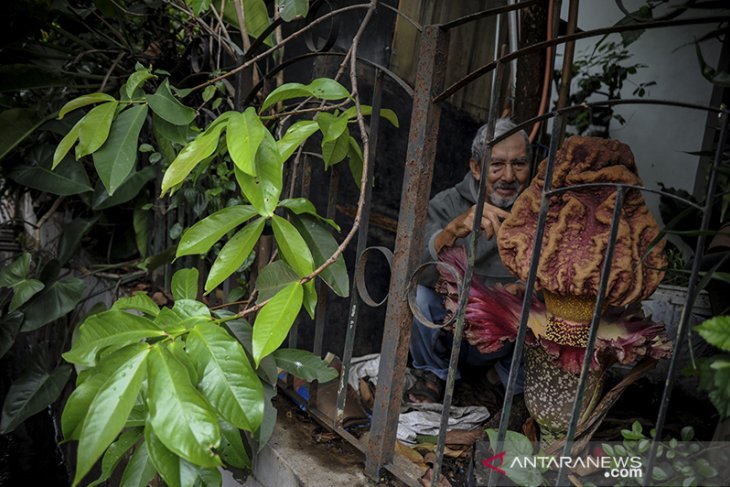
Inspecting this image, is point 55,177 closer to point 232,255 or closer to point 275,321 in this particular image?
point 232,255

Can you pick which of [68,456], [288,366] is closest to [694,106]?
[288,366]

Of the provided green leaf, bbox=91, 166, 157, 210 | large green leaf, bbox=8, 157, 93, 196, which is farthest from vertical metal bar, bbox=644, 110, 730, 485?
green leaf, bbox=91, 166, 157, 210

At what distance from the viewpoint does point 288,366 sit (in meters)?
1.42

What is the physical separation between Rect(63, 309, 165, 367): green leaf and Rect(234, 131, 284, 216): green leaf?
1.04 ft

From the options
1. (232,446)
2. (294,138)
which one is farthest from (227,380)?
(294,138)

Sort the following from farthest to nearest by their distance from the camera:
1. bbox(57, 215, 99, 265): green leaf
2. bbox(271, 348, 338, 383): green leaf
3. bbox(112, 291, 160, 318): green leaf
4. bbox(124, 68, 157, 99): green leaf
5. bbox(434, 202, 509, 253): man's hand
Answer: bbox(57, 215, 99, 265): green leaf → bbox(434, 202, 509, 253): man's hand → bbox(271, 348, 338, 383): green leaf → bbox(124, 68, 157, 99): green leaf → bbox(112, 291, 160, 318): green leaf

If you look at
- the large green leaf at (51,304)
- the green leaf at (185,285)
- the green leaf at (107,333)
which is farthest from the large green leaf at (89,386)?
the large green leaf at (51,304)

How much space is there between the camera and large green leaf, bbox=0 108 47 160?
2020 millimetres

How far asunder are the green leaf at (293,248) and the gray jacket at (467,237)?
107 centimetres

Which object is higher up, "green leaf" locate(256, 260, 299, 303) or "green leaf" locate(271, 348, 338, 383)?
"green leaf" locate(256, 260, 299, 303)

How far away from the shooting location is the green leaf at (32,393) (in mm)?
2094

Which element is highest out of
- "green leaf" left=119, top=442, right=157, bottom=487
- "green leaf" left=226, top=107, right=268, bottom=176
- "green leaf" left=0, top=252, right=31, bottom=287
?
"green leaf" left=226, top=107, right=268, bottom=176

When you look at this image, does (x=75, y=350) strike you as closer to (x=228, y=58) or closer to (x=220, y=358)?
(x=220, y=358)

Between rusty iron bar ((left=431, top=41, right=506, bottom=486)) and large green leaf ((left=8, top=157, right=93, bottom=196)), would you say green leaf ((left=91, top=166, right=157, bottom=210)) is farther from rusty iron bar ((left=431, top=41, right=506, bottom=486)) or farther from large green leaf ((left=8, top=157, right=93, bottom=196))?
rusty iron bar ((left=431, top=41, right=506, bottom=486))
